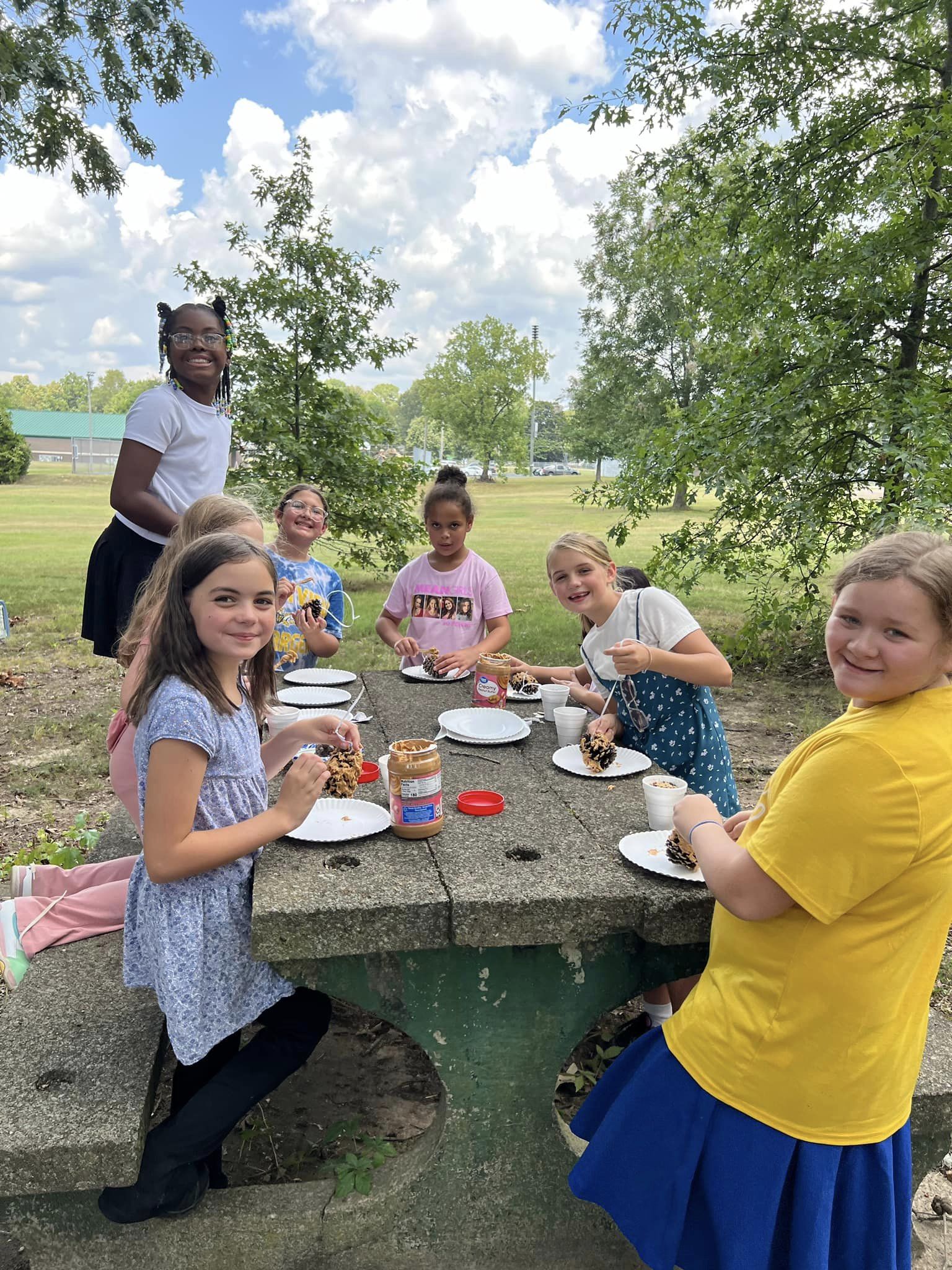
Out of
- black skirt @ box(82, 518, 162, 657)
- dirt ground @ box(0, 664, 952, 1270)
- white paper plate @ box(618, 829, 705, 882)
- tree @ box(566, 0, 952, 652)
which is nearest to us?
white paper plate @ box(618, 829, 705, 882)

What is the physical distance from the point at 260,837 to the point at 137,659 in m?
0.67

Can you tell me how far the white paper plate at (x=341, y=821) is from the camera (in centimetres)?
214

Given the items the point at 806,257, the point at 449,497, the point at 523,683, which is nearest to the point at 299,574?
the point at 449,497

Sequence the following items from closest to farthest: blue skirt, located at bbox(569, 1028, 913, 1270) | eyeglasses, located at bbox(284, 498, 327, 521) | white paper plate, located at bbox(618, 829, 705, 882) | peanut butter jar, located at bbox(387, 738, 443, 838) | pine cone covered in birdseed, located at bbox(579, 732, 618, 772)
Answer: blue skirt, located at bbox(569, 1028, 913, 1270) → white paper plate, located at bbox(618, 829, 705, 882) → peanut butter jar, located at bbox(387, 738, 443, 838) → pine cone covered in birdseed, located at bbox(579, 732, 618, 772) → eyeglasses, located at bbox(284, 498, 327, 521)

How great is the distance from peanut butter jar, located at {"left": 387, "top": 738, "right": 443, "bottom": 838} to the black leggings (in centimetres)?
51

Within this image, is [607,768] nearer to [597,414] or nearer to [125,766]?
[125,766]

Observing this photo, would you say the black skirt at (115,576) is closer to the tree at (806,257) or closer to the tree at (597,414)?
the tree at (806,257)

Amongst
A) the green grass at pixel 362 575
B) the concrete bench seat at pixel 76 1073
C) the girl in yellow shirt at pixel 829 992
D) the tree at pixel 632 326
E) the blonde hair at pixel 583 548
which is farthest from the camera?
the tree at pixel 632 326

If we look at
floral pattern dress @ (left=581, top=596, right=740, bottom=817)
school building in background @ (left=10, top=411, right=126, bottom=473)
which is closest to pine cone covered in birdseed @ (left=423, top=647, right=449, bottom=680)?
floral pattern dress @ (left=581, top=596, right=740, bottom=817)

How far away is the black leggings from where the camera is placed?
1.93m

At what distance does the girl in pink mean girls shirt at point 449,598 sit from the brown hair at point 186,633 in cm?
222

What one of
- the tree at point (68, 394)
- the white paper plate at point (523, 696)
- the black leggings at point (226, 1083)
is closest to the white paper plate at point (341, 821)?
the black leggings at point (226, 1083)

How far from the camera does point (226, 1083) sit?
2035 mm

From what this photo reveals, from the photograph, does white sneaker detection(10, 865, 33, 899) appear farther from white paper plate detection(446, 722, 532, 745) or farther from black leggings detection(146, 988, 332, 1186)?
white paper plate detection(446, 722, 532, 745)
